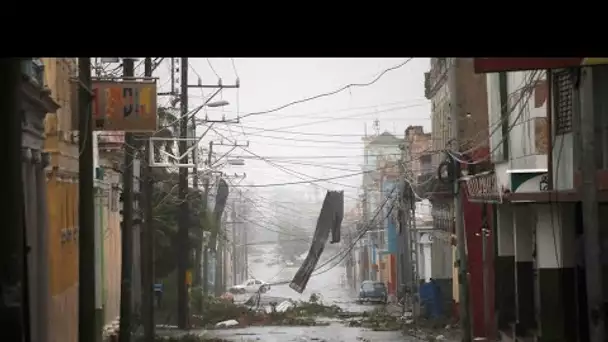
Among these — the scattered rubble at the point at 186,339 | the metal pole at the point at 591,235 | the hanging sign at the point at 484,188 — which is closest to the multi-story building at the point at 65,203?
the scattered rubble at the point at 186,339

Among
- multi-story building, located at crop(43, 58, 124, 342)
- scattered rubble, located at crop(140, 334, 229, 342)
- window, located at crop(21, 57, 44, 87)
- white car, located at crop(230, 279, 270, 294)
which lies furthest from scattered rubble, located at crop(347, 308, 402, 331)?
white car, located at crop(230, 279, 270, 294)

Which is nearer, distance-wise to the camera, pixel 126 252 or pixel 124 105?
pixel 124 105

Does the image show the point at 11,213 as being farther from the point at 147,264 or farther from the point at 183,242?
the point at 183,242

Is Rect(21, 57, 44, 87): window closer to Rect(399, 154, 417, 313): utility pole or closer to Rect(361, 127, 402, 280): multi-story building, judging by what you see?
Rect(399, 154, 417, 313): utility pole

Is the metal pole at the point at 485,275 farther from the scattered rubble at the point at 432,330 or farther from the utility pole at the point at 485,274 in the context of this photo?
the scattered rubble at the point at 432,330

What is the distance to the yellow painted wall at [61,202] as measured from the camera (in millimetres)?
22453

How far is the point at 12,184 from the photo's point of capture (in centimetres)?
1209

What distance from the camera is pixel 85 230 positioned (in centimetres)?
1625

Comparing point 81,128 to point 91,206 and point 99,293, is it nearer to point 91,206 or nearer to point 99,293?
point 91,206

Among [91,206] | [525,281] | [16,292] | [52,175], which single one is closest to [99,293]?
[52,175]

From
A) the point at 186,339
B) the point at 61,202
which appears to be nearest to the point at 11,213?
the point at 61,202

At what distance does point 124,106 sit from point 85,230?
6886 mm

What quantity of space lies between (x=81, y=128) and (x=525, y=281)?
45.0ft
